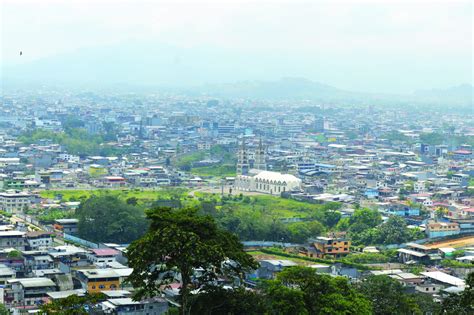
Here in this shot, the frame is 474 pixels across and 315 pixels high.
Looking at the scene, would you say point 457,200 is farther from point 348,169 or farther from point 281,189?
point 348,169

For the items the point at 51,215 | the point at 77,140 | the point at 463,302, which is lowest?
the point at 51,215

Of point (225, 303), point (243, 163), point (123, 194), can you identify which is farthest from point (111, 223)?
point (243, 163)

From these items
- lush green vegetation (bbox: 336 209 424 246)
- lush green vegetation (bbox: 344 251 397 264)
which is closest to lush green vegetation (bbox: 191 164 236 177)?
lush green vegetation (bbox: 336 209 424 246)

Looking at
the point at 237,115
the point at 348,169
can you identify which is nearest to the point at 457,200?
the point at 348,169

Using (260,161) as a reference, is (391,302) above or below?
above

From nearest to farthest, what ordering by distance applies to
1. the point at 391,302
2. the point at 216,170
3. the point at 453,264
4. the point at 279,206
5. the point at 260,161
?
the point at 391,302
the point at 453,264
the point at 279,206
the point at 260,161
the point at 216,170

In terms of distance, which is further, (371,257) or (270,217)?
(270,217)

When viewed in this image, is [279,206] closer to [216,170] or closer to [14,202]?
[14,202]
